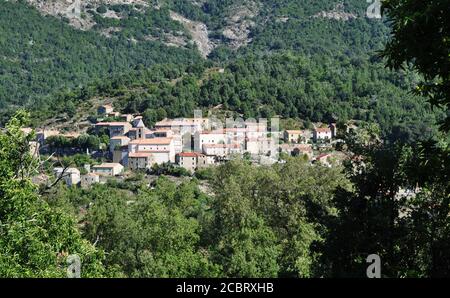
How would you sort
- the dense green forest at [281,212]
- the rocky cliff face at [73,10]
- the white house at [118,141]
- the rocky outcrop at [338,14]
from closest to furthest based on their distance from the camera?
1. the dense green forest at [281,212]
2. the white house at [118,141]
3. the rocky cliff face at [73,10]
4. the rocky outcrop at [338,14]

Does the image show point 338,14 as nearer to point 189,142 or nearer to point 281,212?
point 189,142

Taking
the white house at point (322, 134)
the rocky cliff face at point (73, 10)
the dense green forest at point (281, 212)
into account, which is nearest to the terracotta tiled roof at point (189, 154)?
the dense green forest at point (281, 212)

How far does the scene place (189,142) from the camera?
2837 inches

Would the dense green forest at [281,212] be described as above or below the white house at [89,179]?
above

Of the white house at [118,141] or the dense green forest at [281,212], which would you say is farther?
the white house at [118,141]

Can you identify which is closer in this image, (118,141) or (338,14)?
(118,141)

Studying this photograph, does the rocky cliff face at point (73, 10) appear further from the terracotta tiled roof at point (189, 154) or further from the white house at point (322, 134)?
the terracotta tiled roof at point (189, 154)

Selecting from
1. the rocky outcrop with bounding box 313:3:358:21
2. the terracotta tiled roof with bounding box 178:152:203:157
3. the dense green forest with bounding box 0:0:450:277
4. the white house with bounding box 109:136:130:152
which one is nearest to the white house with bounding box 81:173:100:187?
the dense green forest with bounding box 0:0:450:277

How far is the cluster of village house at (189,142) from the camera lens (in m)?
64.3

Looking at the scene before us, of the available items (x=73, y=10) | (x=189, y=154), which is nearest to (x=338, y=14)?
(x=73, y=10)

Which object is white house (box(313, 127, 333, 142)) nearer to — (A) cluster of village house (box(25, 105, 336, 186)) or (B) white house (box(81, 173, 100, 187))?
(A) cluster of village house (box(25, 105, 336, 186))

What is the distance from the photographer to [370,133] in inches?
→ 362

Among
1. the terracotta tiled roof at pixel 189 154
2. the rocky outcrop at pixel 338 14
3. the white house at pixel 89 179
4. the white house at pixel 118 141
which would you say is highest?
the rocky outcrop at pixel 338 14
